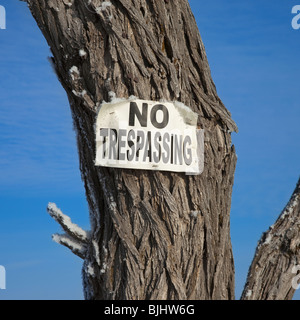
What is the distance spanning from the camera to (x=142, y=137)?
2449 millimetres

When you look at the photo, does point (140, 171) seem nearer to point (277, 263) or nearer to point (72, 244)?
point (72, 244)

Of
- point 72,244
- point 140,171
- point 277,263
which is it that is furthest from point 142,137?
point 277,263

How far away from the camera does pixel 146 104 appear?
2.44 metres

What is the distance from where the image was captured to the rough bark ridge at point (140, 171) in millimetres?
2422

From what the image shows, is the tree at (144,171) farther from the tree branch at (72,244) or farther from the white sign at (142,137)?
the tree branch at (72,244)

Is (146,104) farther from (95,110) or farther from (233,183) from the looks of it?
(233,183)

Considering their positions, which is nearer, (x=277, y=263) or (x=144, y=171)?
(x=144, y=171)

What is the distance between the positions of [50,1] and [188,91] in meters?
0.89

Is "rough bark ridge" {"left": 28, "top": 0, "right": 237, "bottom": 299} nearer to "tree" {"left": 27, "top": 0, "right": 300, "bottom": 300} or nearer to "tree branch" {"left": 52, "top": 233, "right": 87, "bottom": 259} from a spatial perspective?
"tree" {"left": 27, "top": 0, "right": 300, "bottom": 300}

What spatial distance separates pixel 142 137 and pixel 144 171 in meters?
0.18

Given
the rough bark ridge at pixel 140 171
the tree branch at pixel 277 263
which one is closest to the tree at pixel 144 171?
the rough bark ridge at pixel 140 171

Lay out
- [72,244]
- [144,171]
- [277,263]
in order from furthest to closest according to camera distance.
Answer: [72,244] < [277,263] < [144,171]

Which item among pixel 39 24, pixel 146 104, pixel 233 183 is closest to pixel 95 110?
pixel 146 104
